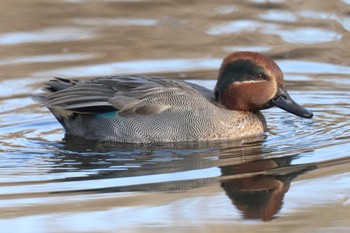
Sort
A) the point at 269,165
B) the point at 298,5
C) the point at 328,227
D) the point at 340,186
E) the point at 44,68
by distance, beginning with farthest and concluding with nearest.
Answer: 1. the point at 298,5
2. the point at 44,68
3. the point at 269,165
4. the point at 340,186
5. the point at 328,227

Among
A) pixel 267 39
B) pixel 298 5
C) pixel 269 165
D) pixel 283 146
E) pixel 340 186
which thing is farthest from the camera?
pixel 298 5

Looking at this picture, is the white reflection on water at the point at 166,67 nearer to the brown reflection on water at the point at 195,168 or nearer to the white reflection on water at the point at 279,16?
the white reflection on water at the point at 279,16

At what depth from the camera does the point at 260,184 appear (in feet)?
23.9

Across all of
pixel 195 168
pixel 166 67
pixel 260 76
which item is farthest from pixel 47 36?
pixel 195 168

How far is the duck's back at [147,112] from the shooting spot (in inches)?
348

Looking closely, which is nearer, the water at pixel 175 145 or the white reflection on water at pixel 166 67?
the water at pixel 175 145

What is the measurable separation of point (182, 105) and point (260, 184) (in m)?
1.73

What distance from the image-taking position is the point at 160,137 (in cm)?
884

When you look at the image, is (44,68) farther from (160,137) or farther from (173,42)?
(160,137)

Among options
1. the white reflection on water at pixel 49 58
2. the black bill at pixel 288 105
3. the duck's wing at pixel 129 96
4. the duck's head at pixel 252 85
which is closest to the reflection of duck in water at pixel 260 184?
the black bill at pixel 288 105

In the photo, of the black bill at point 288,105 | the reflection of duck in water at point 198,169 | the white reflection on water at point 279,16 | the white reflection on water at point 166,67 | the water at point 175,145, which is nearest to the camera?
the water at point 175,145

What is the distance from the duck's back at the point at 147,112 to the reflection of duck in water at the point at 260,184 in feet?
3.22

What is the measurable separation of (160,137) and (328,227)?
2.88 m

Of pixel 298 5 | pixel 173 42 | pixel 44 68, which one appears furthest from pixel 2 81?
pixel 298 5
